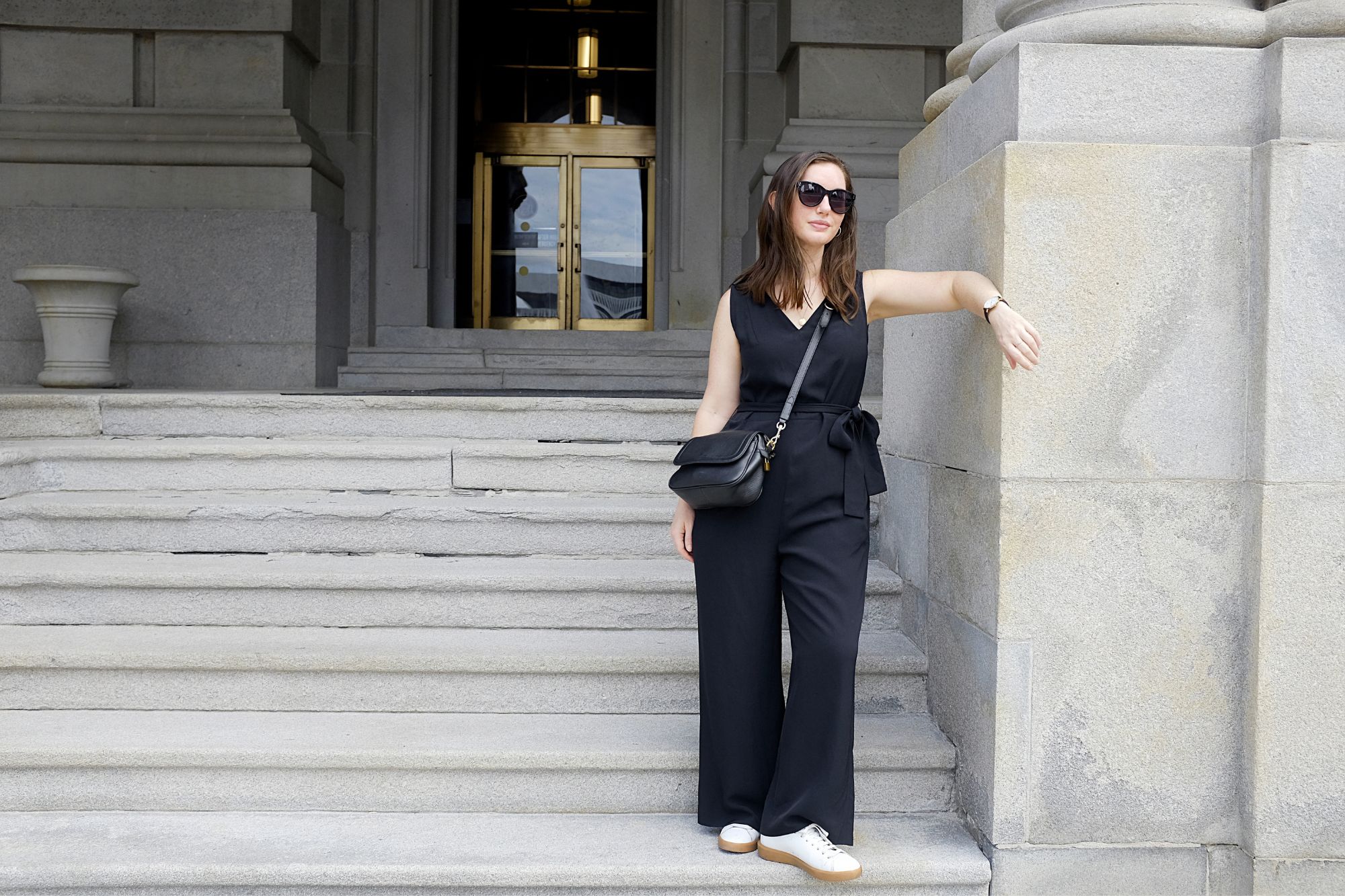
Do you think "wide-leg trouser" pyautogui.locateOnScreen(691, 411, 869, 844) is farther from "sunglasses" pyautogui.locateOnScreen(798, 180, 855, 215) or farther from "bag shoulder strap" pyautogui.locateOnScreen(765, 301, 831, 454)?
"sunglasses" pyautogui.locateOnScreen(798, 180, 855, 215)

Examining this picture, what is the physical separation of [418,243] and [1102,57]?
31.5 feet

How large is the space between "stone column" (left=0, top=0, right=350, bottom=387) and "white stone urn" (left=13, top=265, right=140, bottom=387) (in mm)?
1020

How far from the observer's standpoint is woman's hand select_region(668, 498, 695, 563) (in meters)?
3.08

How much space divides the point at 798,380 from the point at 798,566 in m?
0.48

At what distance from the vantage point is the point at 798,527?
2938 mm

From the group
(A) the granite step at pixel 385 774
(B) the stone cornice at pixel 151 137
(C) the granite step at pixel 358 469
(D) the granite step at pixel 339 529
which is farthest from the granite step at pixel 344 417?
(B) the stone cornice at pixel 151 137

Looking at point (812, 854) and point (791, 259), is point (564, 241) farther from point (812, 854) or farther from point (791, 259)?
point (812, 854)

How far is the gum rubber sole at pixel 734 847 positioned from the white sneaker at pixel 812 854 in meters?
0.04

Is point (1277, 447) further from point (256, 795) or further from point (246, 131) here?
point (246, 131)

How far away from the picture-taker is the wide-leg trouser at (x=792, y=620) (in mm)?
2932

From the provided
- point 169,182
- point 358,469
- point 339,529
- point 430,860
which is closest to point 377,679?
point 430,860

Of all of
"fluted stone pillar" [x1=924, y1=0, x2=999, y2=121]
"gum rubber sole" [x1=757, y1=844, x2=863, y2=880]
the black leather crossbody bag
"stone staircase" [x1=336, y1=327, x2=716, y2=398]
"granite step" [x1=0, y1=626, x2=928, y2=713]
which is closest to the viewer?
the black leather crossbody bag

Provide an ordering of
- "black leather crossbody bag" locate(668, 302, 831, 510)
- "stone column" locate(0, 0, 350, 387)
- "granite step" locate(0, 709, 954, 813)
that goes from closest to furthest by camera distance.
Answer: "black leather crossbody bag" locate(668, 302, 831, 510) < "granite step" locate(0, 709, 954, 813) < "stone column" locate(0, 0, 350, 387)

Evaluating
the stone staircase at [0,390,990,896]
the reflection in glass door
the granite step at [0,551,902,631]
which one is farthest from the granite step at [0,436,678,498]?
the reflection in glass door
